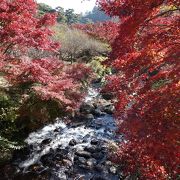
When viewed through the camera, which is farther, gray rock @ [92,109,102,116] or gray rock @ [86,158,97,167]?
gray rock @ [92,109,102,116]

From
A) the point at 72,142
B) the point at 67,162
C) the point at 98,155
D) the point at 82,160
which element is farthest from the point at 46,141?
the point at 98,155

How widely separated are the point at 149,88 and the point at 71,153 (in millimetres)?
5314

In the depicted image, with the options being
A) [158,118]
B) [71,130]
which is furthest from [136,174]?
[71,130]

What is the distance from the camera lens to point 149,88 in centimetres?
919

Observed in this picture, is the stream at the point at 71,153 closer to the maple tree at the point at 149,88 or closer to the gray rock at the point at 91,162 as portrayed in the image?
the gray rock at the point at 91,162

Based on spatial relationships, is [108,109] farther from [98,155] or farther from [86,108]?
[98,155]

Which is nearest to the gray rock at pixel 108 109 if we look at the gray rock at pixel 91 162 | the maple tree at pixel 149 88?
the gray rock at pixel 91 162

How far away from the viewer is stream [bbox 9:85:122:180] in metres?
11.4

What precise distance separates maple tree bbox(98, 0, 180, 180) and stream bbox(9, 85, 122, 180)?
115 cm

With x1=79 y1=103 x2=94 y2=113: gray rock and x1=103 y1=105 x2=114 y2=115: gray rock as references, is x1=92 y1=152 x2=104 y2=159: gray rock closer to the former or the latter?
x1=79 y1=103 x2=94 y2=113: gray rock

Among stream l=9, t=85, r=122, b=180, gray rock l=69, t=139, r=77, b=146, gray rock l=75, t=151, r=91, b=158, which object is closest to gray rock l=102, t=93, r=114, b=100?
stream l=9, t=85, r=122, b=180

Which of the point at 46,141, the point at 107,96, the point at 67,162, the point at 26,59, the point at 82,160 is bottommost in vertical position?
the point at 46,141

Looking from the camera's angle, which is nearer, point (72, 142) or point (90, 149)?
point (90, 149)

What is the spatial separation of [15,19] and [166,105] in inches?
256
